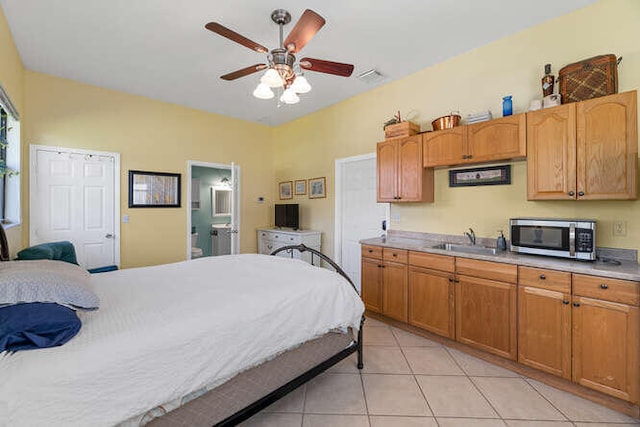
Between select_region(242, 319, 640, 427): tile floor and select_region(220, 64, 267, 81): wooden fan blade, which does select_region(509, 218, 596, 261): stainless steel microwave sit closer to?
select_region(242, 319, 640, 427): tile floor

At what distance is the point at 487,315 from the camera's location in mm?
2424

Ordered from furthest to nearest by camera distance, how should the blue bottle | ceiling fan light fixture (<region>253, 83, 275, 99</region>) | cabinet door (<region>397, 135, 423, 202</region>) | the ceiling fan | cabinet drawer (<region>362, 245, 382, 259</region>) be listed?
cabinet drawer (<region>362, 245, 382, 259</region>) < cabinet door (<region>397, 135, 423, 202</region>) < the blue bottle < ceiling fan light fixture (<region>253, 83, 275, 99</region>) < the ceiling fan

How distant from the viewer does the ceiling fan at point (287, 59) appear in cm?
190

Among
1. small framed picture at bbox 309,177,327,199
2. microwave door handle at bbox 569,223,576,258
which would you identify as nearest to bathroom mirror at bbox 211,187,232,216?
small framed picture at bbox 309,177,327,199

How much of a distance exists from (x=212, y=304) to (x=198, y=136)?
3.87 m

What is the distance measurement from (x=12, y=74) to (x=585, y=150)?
511 centimetres

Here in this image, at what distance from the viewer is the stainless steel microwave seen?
2104 mm

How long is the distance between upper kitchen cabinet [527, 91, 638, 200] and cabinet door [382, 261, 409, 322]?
135cm

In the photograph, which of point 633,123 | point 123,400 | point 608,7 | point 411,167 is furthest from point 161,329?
point 608,7

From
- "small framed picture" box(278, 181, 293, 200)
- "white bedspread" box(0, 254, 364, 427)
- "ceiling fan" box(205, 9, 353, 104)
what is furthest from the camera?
"small framed picture" box(278, 181, 293, 200)

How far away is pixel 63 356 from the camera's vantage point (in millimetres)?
1054

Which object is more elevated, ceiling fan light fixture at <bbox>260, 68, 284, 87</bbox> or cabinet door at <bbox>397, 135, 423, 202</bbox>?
ceiling fan light fixture at <bbox>260, 68, 284, 87</bbox>

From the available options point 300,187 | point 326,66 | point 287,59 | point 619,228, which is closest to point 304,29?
point 287,59

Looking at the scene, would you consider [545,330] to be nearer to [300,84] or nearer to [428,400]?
[428,400]
